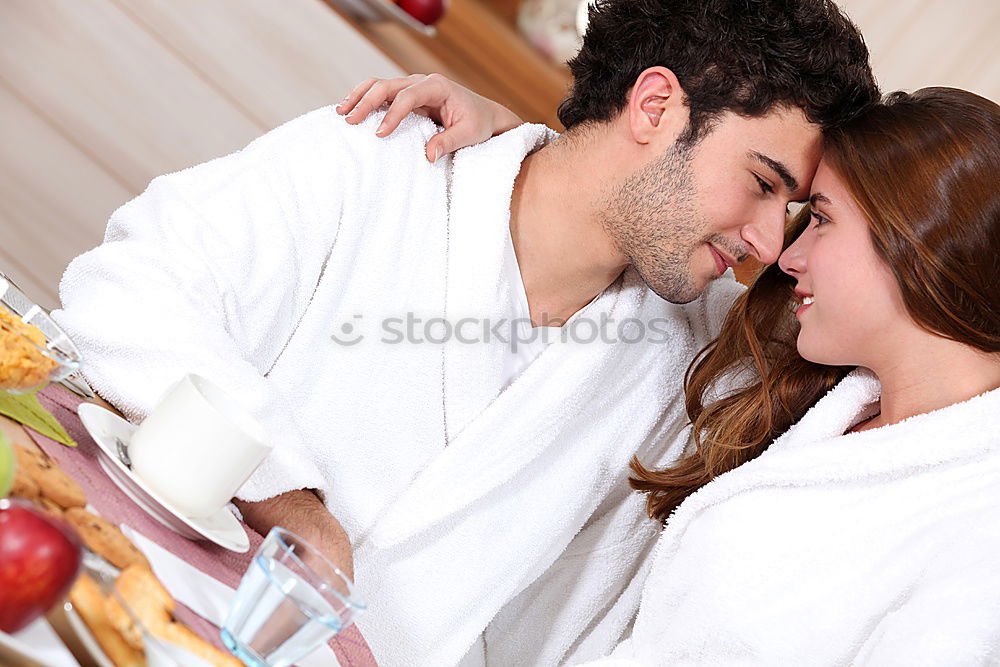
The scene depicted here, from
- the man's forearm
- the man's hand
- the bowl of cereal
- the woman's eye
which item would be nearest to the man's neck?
the man's hand

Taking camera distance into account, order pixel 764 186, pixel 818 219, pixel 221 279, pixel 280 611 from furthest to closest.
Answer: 1. pixel 764 186
2. pixel 818 219
3. pixel 221 279
4. pixel 280 611

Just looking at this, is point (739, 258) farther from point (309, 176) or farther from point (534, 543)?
point (309, 176)

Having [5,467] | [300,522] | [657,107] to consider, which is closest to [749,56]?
[657,107]

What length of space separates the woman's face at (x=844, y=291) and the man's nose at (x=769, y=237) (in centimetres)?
10

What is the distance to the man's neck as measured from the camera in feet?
5.15

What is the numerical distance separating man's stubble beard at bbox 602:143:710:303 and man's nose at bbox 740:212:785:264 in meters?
→ 0.08

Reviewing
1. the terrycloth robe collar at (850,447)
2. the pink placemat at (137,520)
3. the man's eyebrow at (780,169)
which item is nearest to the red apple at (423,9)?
the man's eyebrow at (780,169)

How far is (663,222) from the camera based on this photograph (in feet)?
5.00

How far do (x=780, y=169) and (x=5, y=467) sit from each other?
3.79ft

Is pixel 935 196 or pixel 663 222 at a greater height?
pixel 935 196

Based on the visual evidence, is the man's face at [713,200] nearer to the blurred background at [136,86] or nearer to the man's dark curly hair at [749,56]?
the man's dark curly hair at [749,56]

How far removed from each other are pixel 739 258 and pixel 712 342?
8.3 inches

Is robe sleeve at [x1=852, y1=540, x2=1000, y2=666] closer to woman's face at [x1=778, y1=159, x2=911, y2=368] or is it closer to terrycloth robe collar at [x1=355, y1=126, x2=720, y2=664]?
woman's face at [x1=778, y1=159, x2=911, y2=368]

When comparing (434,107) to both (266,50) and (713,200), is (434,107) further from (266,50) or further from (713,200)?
(266,50)
